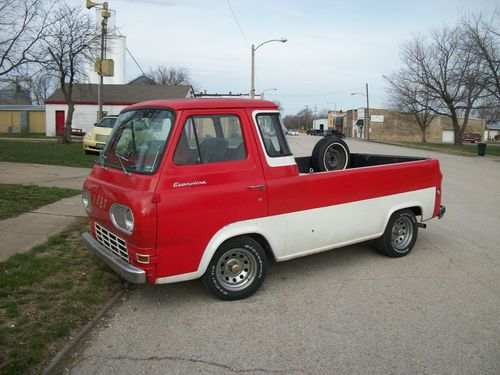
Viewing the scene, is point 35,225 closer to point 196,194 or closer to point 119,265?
point 119,265

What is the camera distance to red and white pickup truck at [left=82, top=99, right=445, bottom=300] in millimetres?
3984

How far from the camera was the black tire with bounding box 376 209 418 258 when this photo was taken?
5809 mm

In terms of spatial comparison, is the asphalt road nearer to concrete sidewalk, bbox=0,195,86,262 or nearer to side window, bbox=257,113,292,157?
side window, bbox=257,113,292,157

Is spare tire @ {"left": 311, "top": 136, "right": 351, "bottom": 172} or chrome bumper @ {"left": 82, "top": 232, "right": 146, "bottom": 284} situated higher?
spare tire @ {"left": 311, "top": 136, "right": 351, "bottom": 172}

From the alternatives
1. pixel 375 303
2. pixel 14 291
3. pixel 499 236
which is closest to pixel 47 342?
pixel 14 291

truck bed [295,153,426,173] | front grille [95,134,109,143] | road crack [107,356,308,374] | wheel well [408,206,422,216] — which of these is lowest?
road crack [107,356,308,374]

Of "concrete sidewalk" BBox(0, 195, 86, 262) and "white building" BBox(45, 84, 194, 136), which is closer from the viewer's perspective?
"concrete sidewalk" BBox(0, 195, 86, 262)

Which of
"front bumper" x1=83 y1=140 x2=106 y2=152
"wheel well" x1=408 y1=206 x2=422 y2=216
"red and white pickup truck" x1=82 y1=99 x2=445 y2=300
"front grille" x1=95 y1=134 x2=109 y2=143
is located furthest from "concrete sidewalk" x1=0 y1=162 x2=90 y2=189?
"wheel well" x1=408 y1=206 x2=422 y2=216

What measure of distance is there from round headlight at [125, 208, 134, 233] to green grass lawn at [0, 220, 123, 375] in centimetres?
88

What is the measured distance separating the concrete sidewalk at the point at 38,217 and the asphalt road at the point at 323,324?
2.09 metres

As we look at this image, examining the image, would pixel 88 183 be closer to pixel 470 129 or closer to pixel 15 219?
pixel 15 219

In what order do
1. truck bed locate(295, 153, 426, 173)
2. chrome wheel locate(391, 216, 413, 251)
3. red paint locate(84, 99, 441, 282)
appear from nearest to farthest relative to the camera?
red paint locate(84, 99, 441, 282), chrome wheel locate(391, 216, 413, 251), truck bed locate(295, 153, 426, 173)

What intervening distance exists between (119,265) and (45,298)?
804 mm

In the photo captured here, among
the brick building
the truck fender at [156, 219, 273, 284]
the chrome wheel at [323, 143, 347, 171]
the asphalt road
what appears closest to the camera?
the asphalt road
